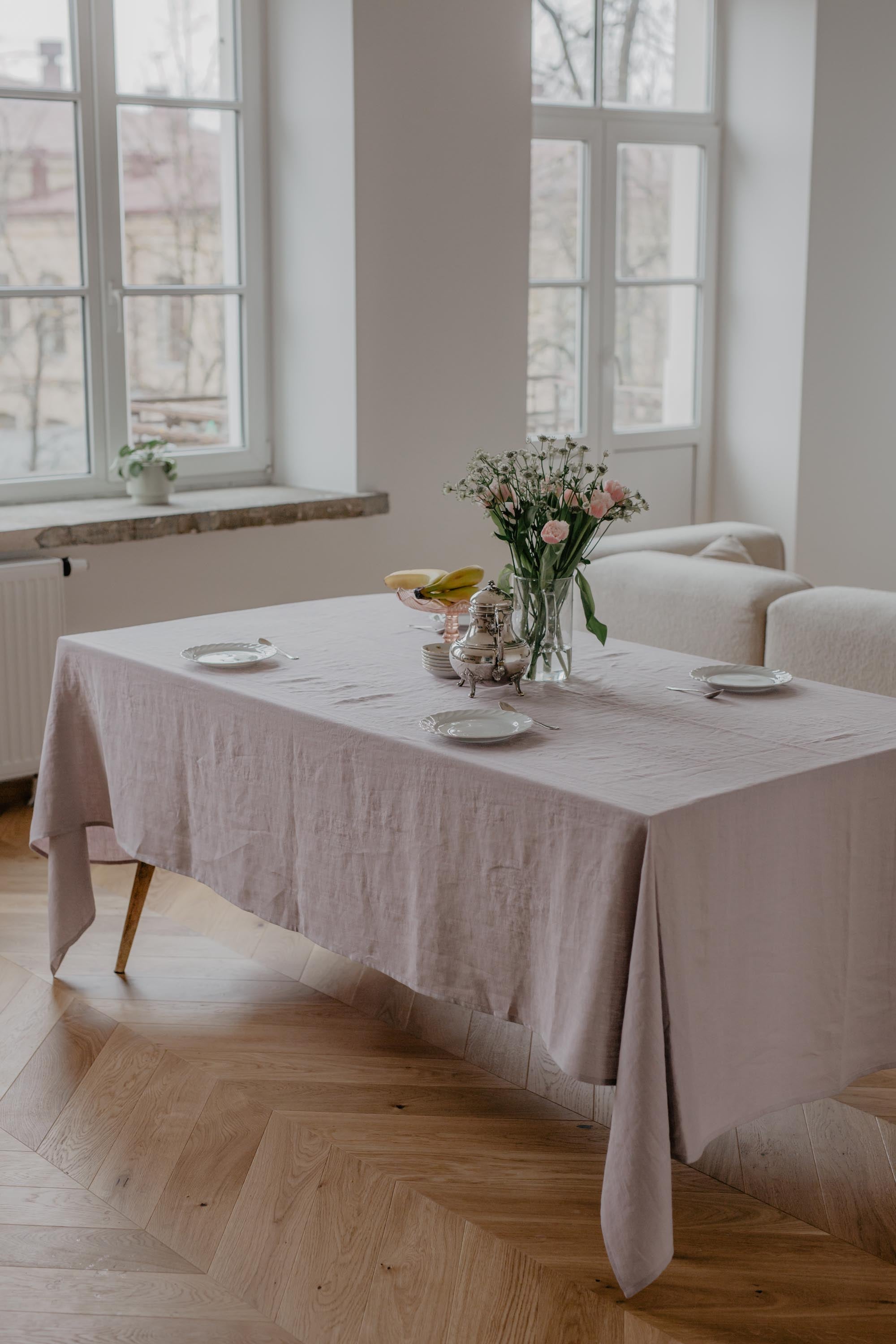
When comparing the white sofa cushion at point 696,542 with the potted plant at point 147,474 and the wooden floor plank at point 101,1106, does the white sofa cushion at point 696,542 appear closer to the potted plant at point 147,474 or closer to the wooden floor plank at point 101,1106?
the potted plant at point 147,474

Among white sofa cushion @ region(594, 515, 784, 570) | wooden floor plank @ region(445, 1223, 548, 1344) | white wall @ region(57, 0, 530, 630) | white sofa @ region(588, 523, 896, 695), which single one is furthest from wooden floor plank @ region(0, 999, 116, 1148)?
white sofa cushion @ region(594, 515, 784, 570)

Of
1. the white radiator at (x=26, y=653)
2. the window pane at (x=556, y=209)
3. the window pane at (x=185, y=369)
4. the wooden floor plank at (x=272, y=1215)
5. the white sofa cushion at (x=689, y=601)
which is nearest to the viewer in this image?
the wooden floor plank at (x=272, y=1215)

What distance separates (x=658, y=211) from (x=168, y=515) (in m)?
2.58

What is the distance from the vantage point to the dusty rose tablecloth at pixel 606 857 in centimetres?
185

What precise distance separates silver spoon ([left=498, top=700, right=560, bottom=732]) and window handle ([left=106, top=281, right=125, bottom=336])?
8.30 ft

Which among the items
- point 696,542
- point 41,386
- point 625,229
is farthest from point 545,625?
point 625,229

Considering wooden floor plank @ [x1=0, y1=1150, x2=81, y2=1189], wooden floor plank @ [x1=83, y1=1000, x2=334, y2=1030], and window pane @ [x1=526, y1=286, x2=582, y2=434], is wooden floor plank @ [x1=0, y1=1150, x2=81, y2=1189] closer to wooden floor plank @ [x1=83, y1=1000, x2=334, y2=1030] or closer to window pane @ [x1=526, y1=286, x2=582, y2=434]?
wooden floor plank @ [x1=83, y1=1000, x2=334, y2=1030]

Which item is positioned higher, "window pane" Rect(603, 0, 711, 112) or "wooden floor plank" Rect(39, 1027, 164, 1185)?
"window pane" Rect(603, 0, 711, 112)

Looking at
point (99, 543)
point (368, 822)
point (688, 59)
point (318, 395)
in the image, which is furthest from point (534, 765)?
point (688, 59)

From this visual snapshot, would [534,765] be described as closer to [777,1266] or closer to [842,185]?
[777,1266]

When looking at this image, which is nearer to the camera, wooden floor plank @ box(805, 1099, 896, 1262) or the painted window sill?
wooden floor plank @ box(805, 1099, 896, 1262)

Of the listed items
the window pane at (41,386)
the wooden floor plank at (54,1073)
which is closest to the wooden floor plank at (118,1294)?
the wooden floor plank at (54,1073)

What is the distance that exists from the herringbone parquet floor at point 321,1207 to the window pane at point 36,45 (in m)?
2.74

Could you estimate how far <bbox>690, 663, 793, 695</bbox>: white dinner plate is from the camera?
→ 7.85ft
